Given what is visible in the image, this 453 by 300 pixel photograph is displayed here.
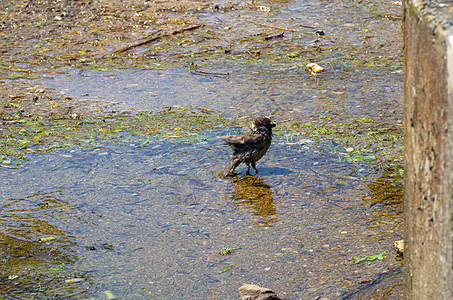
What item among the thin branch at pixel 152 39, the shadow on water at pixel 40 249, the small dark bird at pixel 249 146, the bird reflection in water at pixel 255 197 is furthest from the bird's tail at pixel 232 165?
the thin branch at pixel 152 39

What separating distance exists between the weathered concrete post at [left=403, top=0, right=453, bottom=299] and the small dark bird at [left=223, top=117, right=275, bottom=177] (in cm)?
354

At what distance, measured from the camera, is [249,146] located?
6238 mm

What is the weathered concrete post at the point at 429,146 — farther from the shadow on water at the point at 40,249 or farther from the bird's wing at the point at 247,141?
the bird's wing at the point at 247,141

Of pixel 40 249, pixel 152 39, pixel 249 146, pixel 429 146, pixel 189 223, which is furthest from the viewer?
pixel 152 39

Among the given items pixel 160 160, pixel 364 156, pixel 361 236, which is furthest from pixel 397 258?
pixel 160 160

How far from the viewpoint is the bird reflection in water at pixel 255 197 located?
547cm

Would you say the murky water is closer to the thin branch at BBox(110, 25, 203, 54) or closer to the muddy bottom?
the thin branch at BBox(110, 25, 203, 54)

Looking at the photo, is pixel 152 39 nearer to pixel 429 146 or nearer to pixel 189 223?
pixel 189 223

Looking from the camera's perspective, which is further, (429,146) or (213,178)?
(213,178)

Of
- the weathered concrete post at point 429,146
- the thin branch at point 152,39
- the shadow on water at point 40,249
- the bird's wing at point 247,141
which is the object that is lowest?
the shadow on water at point 40,249

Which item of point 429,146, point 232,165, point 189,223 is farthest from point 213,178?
point 429,146

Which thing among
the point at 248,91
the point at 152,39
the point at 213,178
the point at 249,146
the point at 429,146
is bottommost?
the point at 213,178

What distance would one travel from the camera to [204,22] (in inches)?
494

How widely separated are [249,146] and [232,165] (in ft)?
1.02
